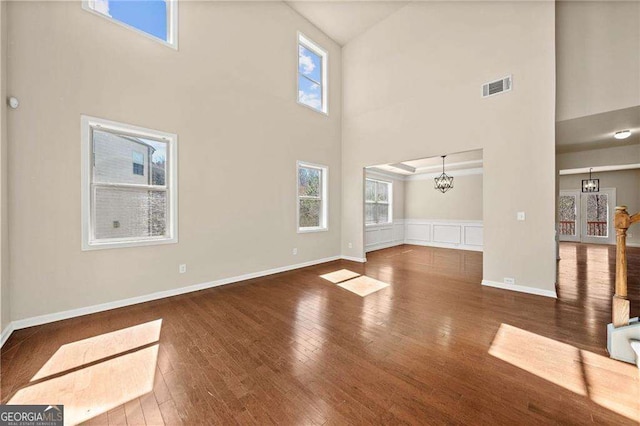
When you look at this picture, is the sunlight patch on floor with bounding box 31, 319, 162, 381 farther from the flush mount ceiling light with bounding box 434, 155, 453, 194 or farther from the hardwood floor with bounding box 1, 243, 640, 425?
the flush mount ceiling light with bounding box 434, 155, 453, 194

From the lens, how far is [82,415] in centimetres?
150

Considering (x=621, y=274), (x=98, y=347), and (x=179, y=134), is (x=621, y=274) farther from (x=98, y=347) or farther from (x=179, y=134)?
(x=179, y=134)

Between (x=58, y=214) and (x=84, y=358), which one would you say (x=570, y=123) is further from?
(x=58, y=214)

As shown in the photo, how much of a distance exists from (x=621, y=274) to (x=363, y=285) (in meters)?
2.86

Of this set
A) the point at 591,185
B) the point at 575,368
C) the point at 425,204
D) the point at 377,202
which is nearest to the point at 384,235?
the point at 377,202

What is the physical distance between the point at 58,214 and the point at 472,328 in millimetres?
4858

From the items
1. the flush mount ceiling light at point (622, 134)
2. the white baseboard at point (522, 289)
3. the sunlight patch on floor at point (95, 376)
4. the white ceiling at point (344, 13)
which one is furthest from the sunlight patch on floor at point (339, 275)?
the white ceiling at point (344, 13)

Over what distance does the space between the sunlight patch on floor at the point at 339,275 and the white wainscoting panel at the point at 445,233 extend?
16.0 ft

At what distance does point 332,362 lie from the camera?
6.60 feet

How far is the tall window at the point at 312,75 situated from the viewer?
18.4ft

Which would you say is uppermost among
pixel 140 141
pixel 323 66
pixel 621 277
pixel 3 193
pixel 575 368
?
pixel 323 66

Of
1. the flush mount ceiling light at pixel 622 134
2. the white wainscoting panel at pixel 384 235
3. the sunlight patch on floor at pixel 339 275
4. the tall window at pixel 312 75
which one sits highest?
the tall window at pixel 312 75

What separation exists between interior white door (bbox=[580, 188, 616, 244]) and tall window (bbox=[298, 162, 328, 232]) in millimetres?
10000

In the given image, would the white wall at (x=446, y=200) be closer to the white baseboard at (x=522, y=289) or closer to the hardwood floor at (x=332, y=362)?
the white baseboard at (x=522, y=289)
